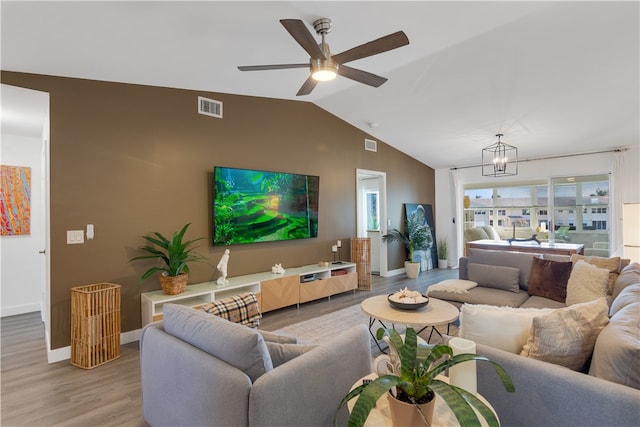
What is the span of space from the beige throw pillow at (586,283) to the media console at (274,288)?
2.87 meters

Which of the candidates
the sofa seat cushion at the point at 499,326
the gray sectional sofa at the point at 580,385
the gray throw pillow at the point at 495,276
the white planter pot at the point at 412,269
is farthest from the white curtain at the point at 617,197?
the sofa seat cushion at the point at 499,326

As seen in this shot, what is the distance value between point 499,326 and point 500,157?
5.80 meters

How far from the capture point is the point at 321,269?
475 cm

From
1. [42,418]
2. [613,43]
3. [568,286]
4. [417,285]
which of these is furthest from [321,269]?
[613,43]

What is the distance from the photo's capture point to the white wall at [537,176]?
544 centimetres

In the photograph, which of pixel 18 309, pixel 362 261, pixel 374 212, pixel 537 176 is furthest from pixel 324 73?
pixel 537 176

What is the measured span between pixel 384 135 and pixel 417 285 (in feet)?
9.80

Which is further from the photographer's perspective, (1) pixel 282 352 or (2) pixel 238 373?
(1) pixel 282 352

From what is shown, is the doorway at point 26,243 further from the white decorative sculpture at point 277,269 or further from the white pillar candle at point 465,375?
the white pillar candle at point 465,375

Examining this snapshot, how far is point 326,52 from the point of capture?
2.47 metres

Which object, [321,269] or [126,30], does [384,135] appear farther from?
[126,30]

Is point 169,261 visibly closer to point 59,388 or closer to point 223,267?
point 223,267

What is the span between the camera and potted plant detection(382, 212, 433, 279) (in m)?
6.40

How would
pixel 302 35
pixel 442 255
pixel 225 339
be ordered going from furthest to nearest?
pixel 442 255 → pixel 302 35 → pixel 225 339
